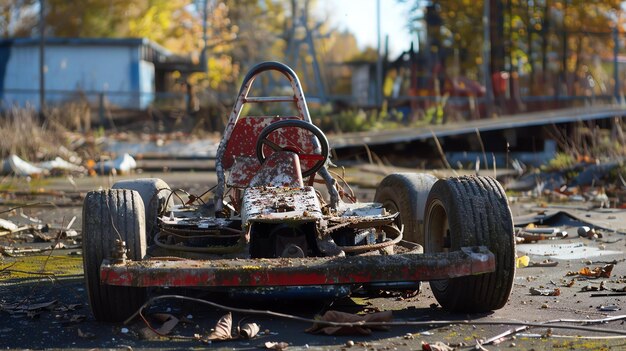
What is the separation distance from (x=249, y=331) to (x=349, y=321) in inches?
21.5

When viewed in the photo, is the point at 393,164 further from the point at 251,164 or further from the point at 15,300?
the point at 15,300

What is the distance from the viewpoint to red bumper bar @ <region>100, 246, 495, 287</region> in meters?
5.44

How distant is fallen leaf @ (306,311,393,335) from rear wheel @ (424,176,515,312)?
0.44 meters

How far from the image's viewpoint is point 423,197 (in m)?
7.64

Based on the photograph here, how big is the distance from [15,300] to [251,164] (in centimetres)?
183

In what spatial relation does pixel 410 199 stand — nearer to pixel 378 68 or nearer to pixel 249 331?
pixel 249 331

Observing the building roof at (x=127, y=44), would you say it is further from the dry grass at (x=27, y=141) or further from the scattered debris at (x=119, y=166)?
the scattered debris at (x=119, y=166)

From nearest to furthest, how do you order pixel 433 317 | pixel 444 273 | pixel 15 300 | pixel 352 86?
pixel 444 273
pixel 433 317
pixel 15 300
pixel 352 86

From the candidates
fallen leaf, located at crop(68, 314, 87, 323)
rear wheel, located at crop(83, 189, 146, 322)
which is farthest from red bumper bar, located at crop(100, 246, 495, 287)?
fallen leaf, located at crop(68, 314, 87, 323)

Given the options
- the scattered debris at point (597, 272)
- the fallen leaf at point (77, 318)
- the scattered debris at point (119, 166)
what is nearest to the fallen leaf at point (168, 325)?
the fallen leaf at point (77, 318)

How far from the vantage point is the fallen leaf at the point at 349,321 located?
5.54 metres

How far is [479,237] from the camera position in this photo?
5.86 m

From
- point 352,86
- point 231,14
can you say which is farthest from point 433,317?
point 231,14

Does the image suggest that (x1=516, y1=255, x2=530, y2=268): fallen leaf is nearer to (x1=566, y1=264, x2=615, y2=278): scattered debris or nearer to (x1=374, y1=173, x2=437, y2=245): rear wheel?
(x1=566, y1=264, x2=615, y2=278): scattered debris
